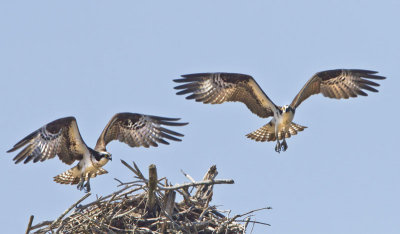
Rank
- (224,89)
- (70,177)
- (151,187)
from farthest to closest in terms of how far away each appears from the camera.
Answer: (224,89) → (70,177) → (151,187)

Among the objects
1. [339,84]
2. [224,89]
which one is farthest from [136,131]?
[339,84]

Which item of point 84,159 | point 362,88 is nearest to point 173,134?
point 84,159

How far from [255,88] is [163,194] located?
12.5 feet

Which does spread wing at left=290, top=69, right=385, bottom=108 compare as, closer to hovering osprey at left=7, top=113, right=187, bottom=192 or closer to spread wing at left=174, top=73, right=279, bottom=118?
spread wing at left=174, top=73, right=279, bottom=118

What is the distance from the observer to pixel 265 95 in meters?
14.6

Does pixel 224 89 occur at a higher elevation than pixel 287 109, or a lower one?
higher

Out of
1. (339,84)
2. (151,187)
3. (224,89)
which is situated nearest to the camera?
(151,187)

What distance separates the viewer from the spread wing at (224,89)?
14.2 metres

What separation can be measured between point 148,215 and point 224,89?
12.4ft

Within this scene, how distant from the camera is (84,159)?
45.1 ft

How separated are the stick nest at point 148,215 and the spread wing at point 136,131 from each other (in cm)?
200

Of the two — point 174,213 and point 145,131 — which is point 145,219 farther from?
point 145,131

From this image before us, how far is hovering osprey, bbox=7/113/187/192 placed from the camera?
43.2ft

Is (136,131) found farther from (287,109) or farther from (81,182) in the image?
(287,109)
